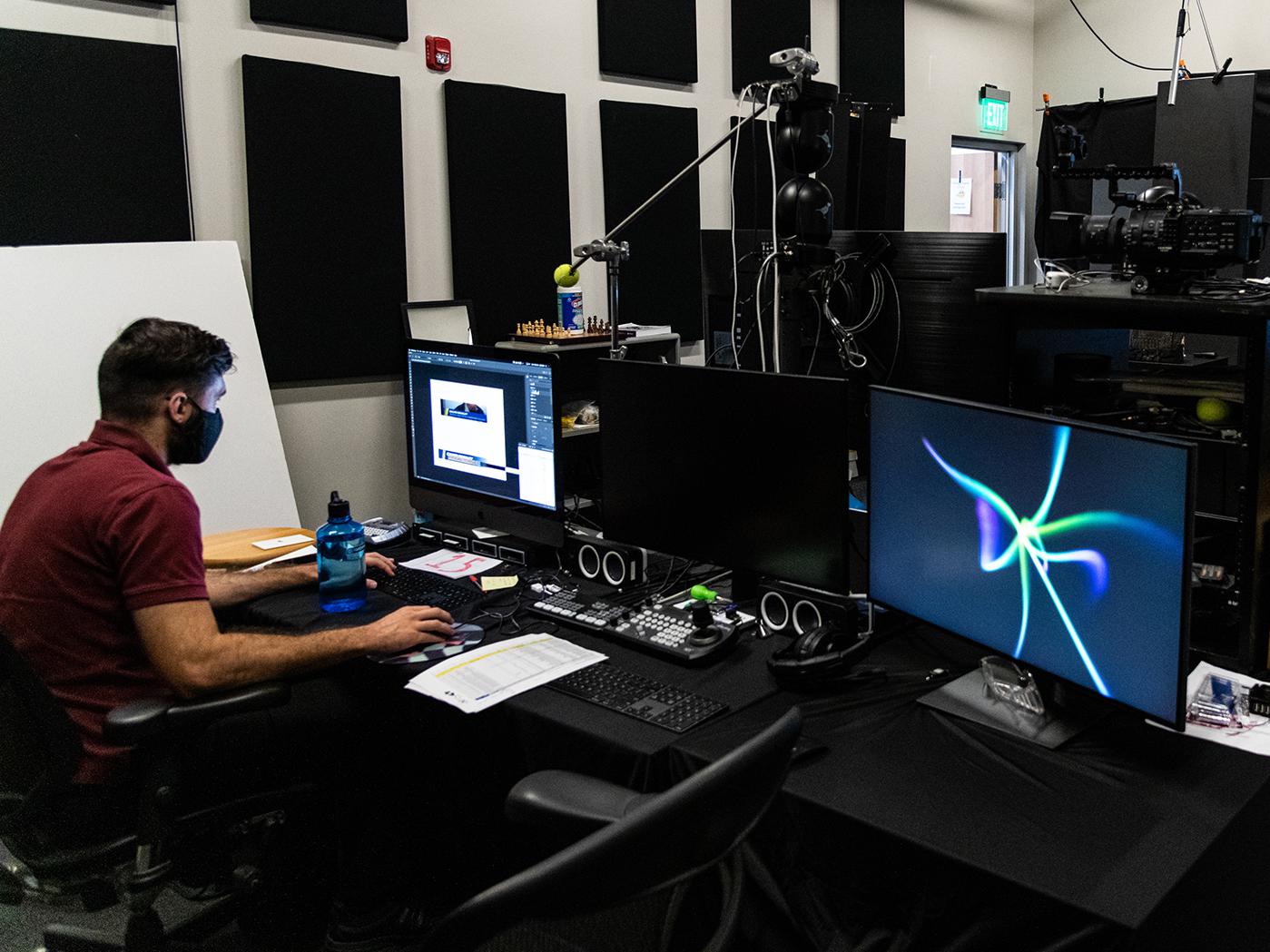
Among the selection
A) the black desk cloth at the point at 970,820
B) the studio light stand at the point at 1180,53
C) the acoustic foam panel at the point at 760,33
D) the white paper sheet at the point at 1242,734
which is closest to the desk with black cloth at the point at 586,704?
the black desk cloth at the point at 970,820

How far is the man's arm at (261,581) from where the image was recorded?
88.6 inches

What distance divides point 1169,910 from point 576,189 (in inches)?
145

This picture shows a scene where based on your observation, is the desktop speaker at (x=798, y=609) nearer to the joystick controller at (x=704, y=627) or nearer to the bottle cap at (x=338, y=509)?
the joystick controller at (x=704, y=627)

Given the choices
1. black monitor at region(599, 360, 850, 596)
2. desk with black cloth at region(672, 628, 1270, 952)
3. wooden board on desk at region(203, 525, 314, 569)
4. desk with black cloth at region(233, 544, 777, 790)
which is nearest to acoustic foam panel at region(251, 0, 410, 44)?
wooden board on desk at region(203, 525, 314, 569)

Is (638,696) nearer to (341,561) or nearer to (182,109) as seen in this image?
(341,561)

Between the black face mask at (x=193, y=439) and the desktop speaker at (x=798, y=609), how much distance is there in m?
1.07

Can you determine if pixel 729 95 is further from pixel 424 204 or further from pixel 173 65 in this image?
pixel 173 65

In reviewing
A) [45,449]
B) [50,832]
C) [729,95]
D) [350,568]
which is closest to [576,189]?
[729,95]

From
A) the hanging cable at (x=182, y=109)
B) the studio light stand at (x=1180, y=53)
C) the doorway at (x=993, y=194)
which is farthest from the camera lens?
the doorway at (x=993, y=194)

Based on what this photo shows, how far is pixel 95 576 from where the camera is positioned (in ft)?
5.74

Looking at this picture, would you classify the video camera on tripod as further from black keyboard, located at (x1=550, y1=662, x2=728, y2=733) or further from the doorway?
the doorway

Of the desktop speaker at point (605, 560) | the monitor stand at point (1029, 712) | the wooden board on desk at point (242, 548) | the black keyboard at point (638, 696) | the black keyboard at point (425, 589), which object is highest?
the desktop speaker at point (605, 560)

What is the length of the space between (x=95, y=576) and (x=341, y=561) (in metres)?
0.54

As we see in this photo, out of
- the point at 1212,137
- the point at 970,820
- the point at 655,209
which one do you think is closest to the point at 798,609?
the point at 970,820
